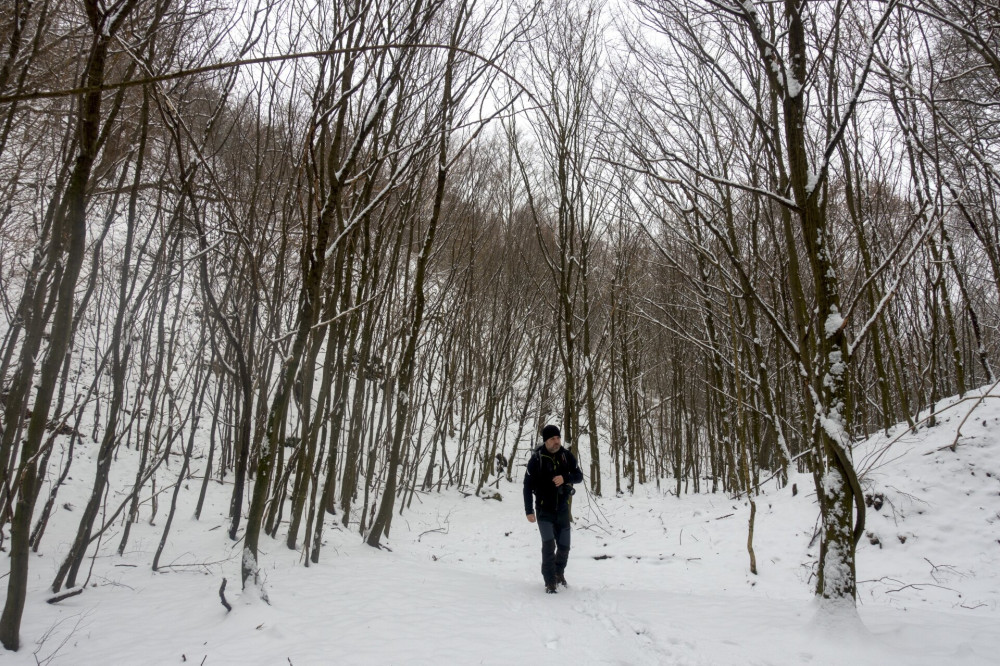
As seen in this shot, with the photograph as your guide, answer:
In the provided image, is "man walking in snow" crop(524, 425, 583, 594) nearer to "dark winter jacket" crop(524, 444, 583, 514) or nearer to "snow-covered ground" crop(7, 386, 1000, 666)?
"dark winter jacket" crop(524, 444, 583, 514)

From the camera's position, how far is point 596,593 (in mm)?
4645

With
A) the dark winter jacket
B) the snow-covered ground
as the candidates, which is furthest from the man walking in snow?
the snow-covered ground

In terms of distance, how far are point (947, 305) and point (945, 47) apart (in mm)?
3838

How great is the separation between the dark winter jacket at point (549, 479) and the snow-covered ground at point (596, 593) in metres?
0.75

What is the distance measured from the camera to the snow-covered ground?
9.52 feet

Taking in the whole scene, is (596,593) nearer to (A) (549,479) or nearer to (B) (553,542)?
(B) (553,542)

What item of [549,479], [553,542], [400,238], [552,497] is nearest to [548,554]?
[553,542]

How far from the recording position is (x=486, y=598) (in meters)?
4.25

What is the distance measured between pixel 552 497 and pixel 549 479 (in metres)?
0.16

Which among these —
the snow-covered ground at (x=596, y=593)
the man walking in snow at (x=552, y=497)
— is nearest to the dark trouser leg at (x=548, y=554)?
the man walking in snow at (x=552, y=497)

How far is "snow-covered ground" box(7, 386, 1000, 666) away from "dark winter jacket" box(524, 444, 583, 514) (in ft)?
2.45

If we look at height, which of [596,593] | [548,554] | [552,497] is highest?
[552,497]

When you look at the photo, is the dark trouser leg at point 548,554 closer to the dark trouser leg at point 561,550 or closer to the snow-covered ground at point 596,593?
the dark trouser leg at point 561,550

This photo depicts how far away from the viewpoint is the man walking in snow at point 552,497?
4.67 metres
